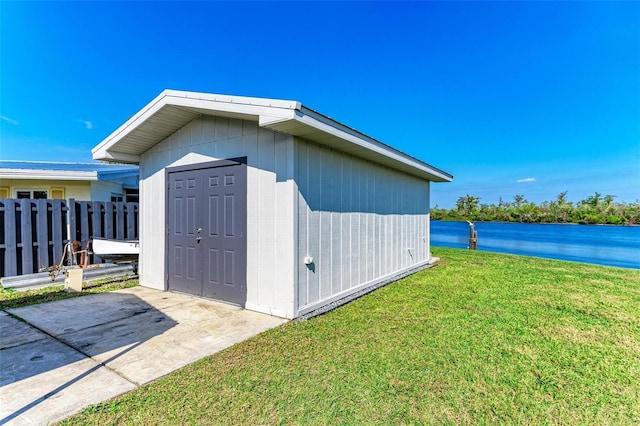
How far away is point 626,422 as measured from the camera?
6.56ft

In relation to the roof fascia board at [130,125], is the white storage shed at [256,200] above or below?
below

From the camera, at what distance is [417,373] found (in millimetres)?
2596

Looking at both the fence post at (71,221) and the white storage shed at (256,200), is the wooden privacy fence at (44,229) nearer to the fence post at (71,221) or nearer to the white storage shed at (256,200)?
the fence post at (71,221)

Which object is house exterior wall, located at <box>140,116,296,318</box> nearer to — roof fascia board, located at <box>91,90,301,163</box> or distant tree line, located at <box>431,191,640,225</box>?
roof fascia board, located at <box>91,90,301,163</box>

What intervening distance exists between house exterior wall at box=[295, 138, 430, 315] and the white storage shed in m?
0.02

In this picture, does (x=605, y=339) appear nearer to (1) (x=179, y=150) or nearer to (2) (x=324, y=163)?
(2) (x=324, y=163)

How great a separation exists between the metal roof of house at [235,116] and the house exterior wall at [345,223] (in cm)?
33

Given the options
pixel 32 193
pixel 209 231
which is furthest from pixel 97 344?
pixel 32 193

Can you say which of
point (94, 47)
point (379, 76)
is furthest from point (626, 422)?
point (94, 47)

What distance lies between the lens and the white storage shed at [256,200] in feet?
13.3

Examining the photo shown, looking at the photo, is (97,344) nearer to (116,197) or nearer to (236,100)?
(236,100)

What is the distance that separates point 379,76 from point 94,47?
1200 centimetres

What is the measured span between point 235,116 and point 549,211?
182 ft

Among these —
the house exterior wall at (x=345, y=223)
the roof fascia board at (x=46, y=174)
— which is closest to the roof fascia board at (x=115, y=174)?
the roof fascia board at (x=46, y=174)
